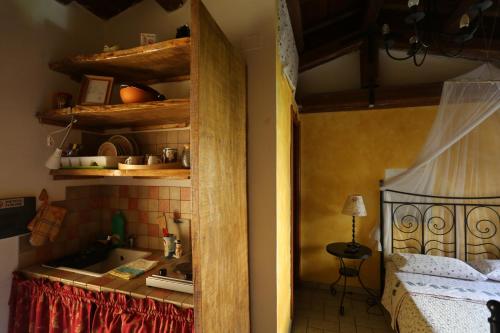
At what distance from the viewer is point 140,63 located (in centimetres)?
132

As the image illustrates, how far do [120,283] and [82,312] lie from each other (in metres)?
0.24

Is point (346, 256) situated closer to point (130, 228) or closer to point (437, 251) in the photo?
point (437, 251)

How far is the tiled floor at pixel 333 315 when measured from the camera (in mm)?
2119

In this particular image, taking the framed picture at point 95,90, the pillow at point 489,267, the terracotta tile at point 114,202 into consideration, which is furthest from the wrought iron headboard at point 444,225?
the framed picture at point 95,90

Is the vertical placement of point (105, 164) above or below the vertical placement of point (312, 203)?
above

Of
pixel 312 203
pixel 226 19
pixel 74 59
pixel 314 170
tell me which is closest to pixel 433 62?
pixel 314 170

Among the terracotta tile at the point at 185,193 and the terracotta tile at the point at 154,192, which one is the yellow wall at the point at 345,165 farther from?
the terracotta tile at the point at 154,192

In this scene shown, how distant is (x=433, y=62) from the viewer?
2600 millimetres

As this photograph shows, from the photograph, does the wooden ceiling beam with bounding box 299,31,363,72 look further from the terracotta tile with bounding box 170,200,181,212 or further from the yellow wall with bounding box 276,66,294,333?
the terracotta tile with bounding box 170,200,181,212

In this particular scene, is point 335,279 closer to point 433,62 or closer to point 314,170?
point 314,170

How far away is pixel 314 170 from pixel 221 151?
6.79ft

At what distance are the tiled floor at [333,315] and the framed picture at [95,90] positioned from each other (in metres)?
2.42

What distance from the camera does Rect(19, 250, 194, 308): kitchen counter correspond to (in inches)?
41.3

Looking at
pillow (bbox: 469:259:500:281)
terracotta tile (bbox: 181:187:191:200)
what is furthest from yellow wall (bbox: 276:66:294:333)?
pillow (bbox: 469:259:500:281)
